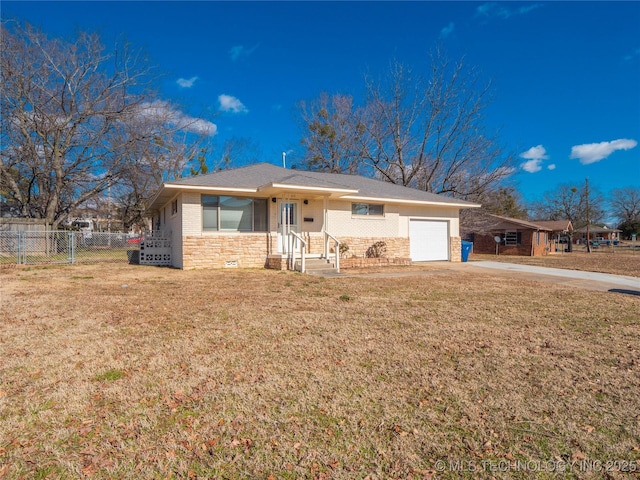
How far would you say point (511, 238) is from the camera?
28.1 metres

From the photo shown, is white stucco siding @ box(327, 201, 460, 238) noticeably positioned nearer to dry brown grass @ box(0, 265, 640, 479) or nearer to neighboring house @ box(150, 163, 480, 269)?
neighboring house @ box(150, 163, 480, 269)

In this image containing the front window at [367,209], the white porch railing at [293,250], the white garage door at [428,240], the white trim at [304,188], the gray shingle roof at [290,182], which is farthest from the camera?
the white garage door at [428,240]

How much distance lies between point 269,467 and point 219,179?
11430 millimetres

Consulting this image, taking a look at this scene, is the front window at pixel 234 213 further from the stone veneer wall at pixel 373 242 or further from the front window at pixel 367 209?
the front window at pixel 367 209

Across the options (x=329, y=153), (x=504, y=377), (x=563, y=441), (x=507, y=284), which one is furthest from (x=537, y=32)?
(x=329, y=153)

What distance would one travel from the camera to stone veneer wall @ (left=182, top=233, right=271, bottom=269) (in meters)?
11.7

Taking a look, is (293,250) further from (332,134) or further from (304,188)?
(332,134)

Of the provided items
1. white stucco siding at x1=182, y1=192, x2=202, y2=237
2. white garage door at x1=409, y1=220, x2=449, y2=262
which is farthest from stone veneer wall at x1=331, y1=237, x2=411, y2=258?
white stucco siding at x1=182, y1=192, x2=202, y2=237

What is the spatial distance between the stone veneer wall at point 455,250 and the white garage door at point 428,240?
0.18 meters

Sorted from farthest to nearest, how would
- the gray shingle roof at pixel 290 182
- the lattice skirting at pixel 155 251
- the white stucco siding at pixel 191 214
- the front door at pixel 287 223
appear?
the lattice skirting at pixel 155 251
the front door at pixel 287 223
the gray shingle roof at pixel 290 182
the white stucco siding at pixel 191 214

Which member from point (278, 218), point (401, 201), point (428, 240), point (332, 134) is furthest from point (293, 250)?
point (332, 134)

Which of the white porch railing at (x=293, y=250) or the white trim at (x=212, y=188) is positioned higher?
the white trim at (x=212, y=188)

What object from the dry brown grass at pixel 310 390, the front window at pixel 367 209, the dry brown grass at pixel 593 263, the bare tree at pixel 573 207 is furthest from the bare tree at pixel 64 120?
the bare tree at pixel 573 207

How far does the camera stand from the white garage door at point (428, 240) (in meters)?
16.0
